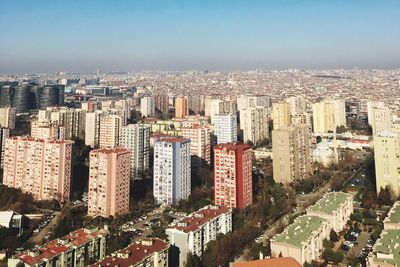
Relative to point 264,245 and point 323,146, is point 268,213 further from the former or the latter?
point 323,146

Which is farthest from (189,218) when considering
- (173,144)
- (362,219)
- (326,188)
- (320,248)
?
(326,188)

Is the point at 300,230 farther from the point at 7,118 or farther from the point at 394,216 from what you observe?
the point at 7,118

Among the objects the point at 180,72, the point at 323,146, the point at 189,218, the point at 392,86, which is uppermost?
the point at 180,72

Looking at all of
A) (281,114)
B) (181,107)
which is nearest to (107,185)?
(281,114)

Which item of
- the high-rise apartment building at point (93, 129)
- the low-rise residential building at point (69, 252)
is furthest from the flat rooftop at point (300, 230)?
the high-rise apartment building at point (93, 129)

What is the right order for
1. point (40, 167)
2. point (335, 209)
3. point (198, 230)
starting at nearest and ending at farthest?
point (198, 230)
point (335, 209)
point (40, 167)
